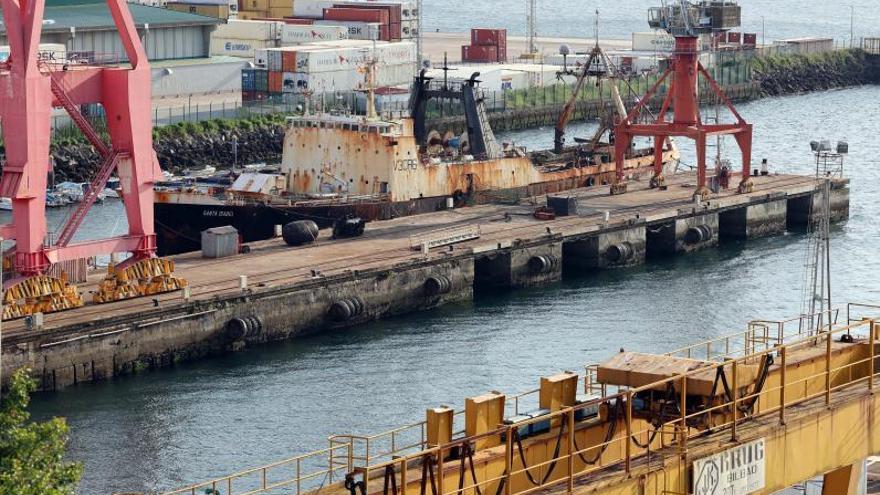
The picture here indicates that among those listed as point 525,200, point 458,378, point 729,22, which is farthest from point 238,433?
point 729,22

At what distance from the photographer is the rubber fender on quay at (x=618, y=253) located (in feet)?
241

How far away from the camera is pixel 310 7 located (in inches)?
5876

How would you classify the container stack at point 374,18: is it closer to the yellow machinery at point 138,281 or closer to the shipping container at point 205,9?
the shipping container at point 205,9

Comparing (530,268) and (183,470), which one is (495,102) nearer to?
(530,268)

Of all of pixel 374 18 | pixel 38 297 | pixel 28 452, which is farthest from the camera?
pixel 374 18

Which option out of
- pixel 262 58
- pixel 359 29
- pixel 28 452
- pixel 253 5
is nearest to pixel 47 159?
pixel 28 452

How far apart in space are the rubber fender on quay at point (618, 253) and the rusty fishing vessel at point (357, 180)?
7.53 meters

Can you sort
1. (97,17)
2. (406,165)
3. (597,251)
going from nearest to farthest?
(597,251) → (406,165) → (97,17)

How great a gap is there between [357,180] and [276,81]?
43654 mm

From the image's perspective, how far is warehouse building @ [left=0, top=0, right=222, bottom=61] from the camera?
352ft

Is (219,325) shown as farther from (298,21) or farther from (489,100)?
(298,21)

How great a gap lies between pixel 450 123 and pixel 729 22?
1324 inches

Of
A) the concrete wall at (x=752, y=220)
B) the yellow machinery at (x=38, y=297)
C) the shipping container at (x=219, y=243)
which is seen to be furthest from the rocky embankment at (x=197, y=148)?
the yellow machinery at (x=38, y=297)

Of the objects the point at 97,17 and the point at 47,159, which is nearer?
the point at 47,159
